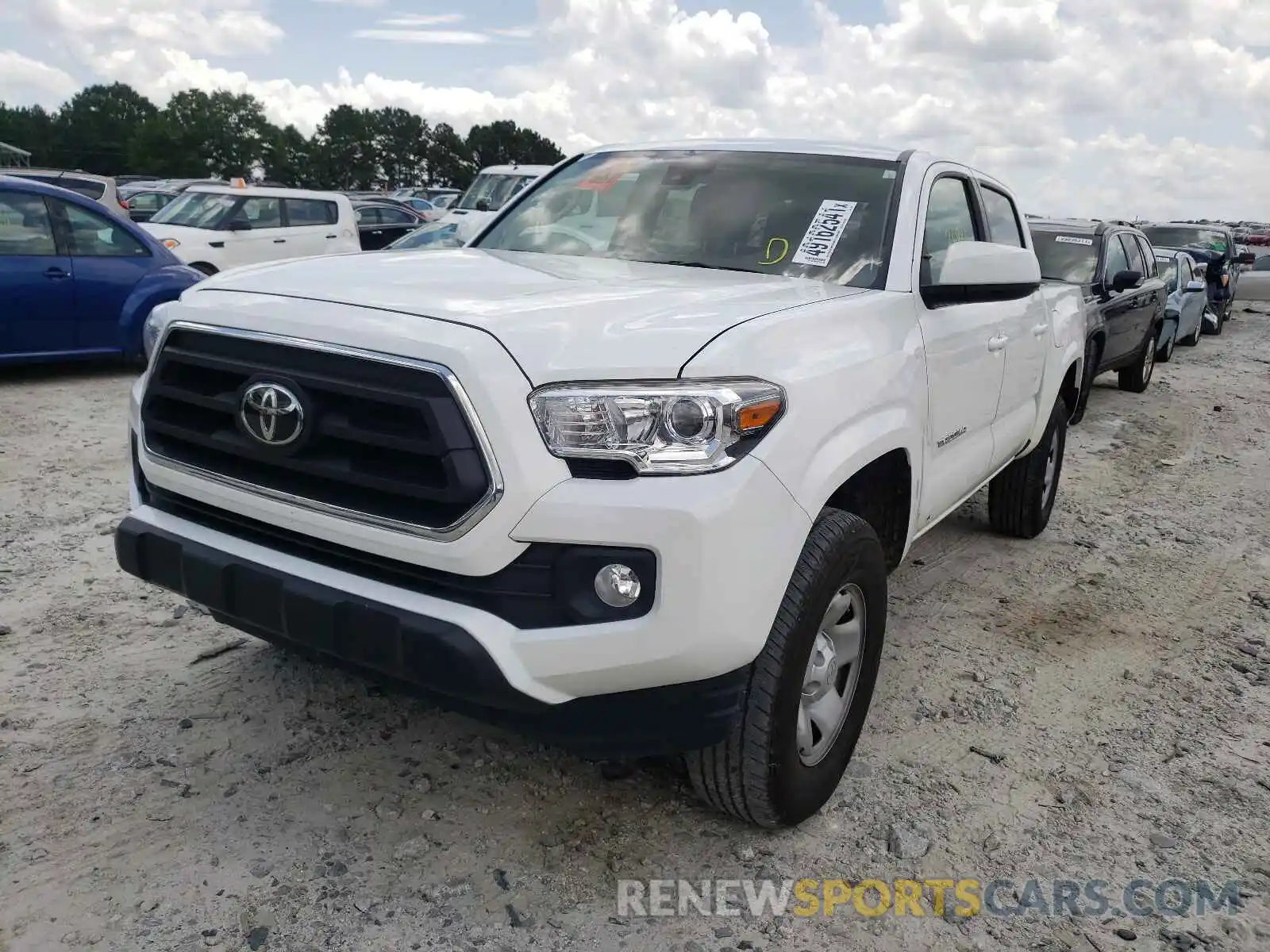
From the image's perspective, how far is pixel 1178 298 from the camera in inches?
551

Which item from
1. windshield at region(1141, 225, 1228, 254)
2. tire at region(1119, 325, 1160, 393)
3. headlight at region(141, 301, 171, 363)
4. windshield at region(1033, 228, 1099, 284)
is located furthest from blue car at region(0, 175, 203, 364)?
windshield at region(1141, 225, 1228, 254)

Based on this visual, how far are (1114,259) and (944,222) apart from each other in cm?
703

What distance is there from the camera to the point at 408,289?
8.29 feet

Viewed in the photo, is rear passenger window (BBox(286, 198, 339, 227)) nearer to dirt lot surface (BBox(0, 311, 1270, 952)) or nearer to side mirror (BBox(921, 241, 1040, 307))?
dirt lot surface (BBox(0, 311, 1270, 952))

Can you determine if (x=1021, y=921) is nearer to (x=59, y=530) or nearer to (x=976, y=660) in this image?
(x=976, y=660)

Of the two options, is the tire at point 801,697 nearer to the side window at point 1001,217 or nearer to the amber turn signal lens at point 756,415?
the amber turn signal lens at point 756,415

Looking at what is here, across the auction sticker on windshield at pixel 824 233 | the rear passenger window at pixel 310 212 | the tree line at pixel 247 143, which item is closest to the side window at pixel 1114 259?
the auction sticker on windshield at pixel 824 233

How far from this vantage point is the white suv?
37.2 ft

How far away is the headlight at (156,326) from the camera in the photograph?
2703 millimetres

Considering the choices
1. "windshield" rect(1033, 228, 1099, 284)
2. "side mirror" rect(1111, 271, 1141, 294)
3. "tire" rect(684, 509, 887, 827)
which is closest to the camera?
"tire" rect(684, 509, 887, 827)

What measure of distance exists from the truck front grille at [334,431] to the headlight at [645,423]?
17cm

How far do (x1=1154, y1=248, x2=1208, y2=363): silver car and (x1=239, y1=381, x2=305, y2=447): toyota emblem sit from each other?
1325 centimetres

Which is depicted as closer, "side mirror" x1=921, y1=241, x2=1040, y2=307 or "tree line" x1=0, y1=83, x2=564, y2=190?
"side mirror" x1=921, y1=241, x2=1040, y2=307

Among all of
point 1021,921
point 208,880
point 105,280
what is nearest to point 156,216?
point 105,280
